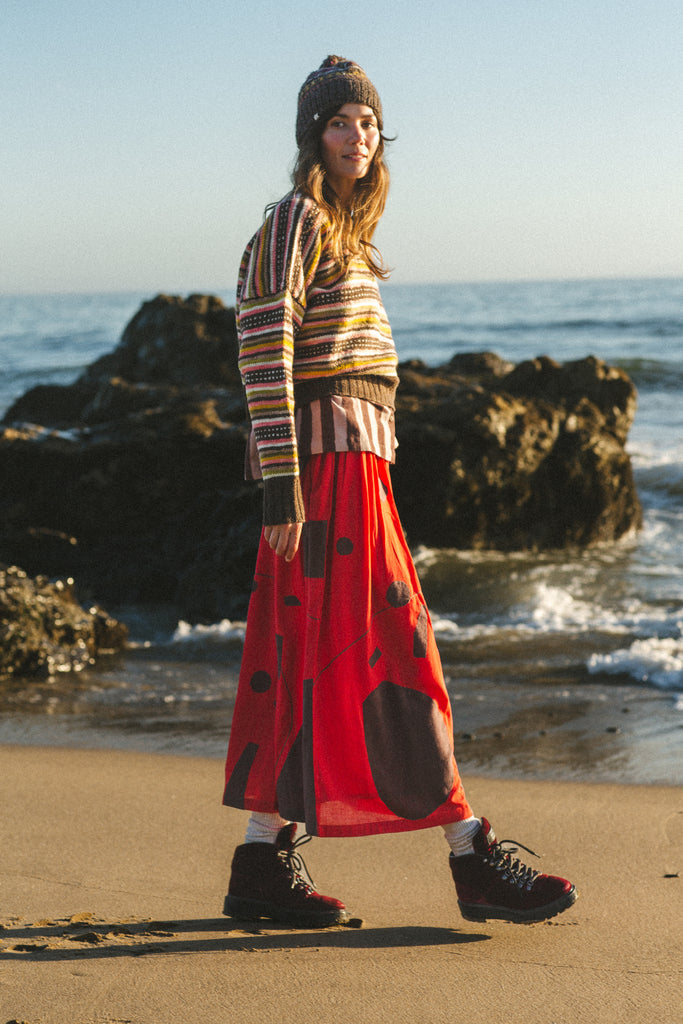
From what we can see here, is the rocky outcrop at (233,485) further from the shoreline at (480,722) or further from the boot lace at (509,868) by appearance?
the boot lace at (509,868)

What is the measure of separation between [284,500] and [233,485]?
17.8 feet

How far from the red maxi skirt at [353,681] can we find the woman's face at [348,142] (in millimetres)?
671

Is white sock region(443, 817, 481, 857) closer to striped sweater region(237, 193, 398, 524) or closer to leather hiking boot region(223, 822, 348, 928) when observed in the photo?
leather hiking boot region(223, 822, 348, 928)

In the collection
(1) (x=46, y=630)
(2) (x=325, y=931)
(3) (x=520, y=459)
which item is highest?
(3) (x=520, y=459)

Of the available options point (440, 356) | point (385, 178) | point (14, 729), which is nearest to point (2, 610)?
point (14, 729)

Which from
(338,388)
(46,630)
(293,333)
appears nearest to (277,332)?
(293,333)

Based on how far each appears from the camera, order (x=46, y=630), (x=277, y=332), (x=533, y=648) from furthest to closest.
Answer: (x=533, y=648) < (x=46, y=630) < (x=277, y=332)

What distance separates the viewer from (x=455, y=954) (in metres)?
2.13

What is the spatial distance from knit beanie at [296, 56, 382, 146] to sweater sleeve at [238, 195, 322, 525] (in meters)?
0.25

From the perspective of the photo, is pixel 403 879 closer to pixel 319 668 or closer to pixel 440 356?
pixel 319 668

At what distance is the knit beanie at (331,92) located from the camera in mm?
2332

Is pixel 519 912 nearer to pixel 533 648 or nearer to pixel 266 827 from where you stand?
pixel 266 827

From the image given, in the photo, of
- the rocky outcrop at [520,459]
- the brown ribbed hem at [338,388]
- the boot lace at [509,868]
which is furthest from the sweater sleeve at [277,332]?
the rocky outcrop at [520,459]

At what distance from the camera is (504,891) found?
229cm
